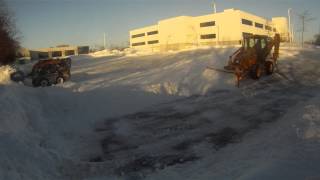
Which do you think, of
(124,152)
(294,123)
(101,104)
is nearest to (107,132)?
(124,152)

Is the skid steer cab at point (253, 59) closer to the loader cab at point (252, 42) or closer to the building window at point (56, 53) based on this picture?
the loader cab at point (252, 42)

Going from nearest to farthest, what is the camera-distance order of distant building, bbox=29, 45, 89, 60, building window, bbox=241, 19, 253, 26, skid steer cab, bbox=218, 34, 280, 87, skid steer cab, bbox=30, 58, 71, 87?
skid steer cab, bbox=218, 34, 280, 87, skid steer cab, bbox=30, 58, 71, 87, building window, bbox=241, 19, 253, 26, distant building, bbox=29, 45, 89, 60

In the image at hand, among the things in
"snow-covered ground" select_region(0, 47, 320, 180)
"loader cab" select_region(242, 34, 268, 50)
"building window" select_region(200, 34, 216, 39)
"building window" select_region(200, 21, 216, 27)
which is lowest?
"snow-covered ground" select_region(0, 47, 320, 180)

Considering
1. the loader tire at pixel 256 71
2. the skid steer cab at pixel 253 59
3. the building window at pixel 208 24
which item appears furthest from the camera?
the building window at pixel 208 24

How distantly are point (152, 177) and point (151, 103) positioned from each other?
9281 millimetres

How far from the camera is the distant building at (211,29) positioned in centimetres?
9169

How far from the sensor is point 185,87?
20.2 meters

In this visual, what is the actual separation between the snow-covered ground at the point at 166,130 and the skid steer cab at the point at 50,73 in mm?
6066

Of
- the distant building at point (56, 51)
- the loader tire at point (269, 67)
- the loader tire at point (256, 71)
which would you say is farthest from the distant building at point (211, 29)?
the loader tire at point (256, 71)

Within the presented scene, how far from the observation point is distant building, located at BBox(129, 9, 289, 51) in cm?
9169

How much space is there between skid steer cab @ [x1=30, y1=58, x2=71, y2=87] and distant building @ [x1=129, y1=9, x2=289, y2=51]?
6243 centimetres

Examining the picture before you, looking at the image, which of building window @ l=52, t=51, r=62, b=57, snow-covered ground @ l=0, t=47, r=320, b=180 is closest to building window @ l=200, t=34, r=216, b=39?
building window @ l=52, t=51, r=62, b=57

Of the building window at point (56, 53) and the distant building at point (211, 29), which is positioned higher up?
the distant building at point (211, 29)

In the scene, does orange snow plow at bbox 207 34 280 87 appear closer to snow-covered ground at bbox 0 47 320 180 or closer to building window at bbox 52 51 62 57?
snow-covered ground at bbox 0 47 320 180
